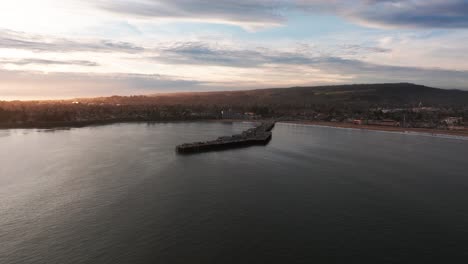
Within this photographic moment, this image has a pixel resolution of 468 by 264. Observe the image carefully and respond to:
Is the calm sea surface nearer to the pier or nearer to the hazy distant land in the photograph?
the pier

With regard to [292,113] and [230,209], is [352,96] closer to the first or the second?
[292,113]

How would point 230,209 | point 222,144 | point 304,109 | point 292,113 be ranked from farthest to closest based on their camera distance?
point 304,109
point 292,113
point 222,144
point 230,209

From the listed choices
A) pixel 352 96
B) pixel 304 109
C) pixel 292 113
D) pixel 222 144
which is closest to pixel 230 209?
pixel 222 144

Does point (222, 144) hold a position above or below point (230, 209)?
above

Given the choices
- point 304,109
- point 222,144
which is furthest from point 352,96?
point 222,144

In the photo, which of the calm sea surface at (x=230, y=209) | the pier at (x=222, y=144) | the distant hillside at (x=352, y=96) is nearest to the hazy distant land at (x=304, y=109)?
the distant hillside at (x=352, y=96)

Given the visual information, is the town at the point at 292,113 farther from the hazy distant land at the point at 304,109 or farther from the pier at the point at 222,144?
the pier at the point at 222,144

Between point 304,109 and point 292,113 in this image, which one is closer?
point 292,113

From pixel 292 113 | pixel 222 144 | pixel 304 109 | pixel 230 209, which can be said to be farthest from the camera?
pixel 304 109
